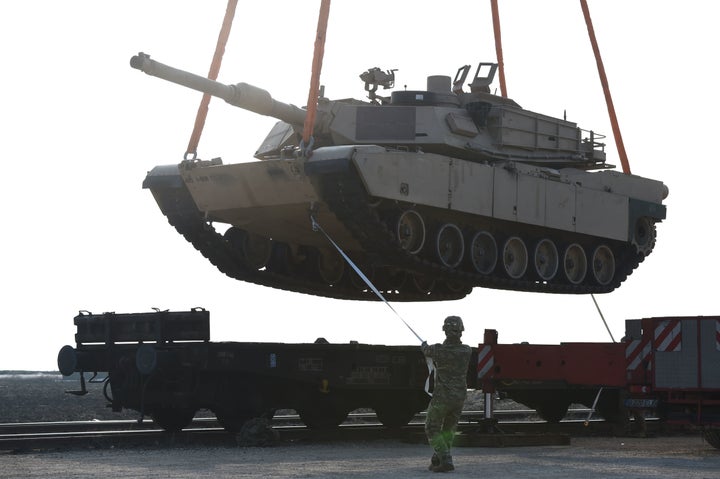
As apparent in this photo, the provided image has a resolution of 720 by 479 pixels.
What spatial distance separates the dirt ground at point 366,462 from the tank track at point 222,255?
214 inches

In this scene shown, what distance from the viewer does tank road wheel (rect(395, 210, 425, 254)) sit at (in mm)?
18812

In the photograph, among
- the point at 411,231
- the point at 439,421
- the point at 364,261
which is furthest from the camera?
the point at 364,261

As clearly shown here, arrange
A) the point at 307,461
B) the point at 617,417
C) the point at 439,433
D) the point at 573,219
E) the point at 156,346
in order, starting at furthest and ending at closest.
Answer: the point at 573,219 < the point at 617,417 < the point at 156,346 < the point at 307,461 < the point at 439,433

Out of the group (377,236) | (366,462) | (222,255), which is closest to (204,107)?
(222,255)

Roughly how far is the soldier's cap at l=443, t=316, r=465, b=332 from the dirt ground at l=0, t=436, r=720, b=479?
4.49 feet

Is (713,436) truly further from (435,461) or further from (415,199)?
(415,199)

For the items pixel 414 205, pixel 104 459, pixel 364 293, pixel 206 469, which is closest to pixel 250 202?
pixel 414 205

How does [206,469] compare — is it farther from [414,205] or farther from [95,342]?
[414,205]

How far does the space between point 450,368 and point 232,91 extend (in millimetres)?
7571

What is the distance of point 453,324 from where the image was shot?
38.8ft

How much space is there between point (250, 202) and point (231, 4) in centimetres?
345

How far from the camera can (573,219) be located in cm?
2191

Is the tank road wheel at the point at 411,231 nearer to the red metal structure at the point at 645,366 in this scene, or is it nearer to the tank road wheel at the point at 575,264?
the red metal structure at the point at 645,366

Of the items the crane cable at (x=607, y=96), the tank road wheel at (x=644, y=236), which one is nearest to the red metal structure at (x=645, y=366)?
the tank road wheel at (x=644, y=236)
